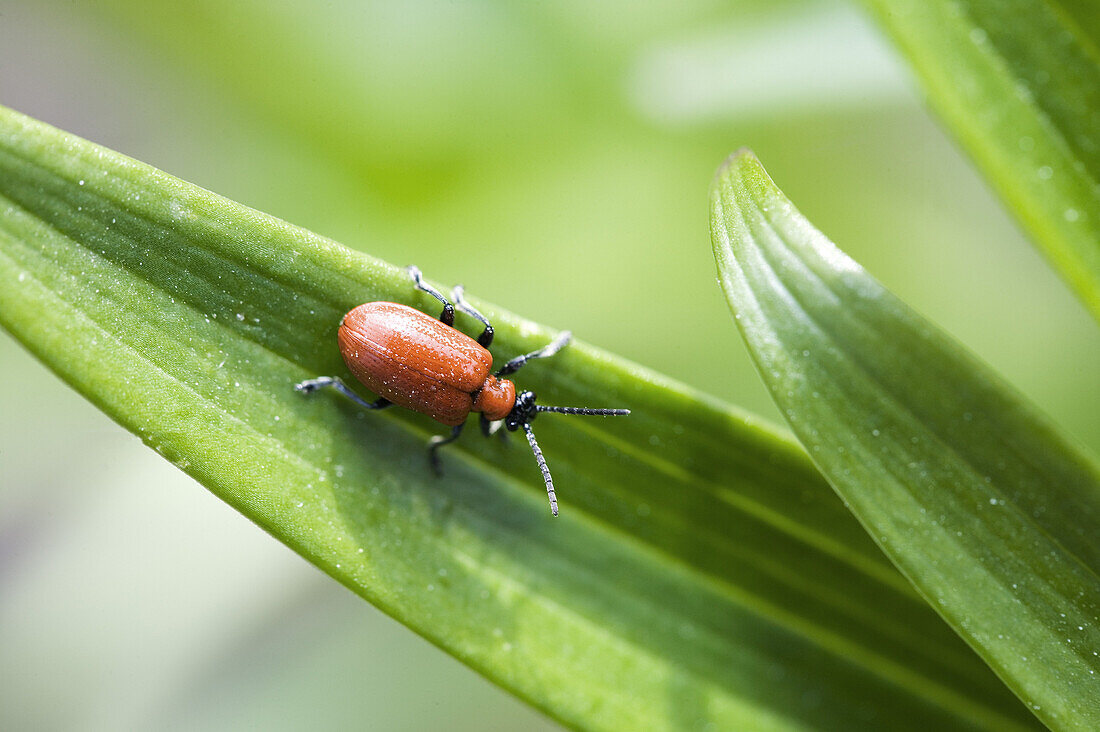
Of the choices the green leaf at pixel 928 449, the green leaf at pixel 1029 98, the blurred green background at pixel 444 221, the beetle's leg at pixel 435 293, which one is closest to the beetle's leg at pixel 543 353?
the beetle's leg at pixel 435 293

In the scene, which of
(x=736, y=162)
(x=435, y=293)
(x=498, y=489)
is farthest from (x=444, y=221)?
(x=736, y=162)

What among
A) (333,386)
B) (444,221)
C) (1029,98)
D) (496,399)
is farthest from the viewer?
(444,221)

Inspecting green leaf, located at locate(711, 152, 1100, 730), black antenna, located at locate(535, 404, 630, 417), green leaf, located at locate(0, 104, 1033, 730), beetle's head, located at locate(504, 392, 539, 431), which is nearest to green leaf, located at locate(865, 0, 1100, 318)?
green leaf, located at locate(711, 152, 1100, 730)

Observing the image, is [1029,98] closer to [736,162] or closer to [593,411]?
[736,162]

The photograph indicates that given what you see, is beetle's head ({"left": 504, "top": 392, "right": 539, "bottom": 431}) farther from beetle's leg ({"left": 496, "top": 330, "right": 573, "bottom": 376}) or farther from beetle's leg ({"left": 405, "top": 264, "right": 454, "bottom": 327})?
beetle's leg ({"left": 405, "top": 264, "right": 454, "bottom": 327})

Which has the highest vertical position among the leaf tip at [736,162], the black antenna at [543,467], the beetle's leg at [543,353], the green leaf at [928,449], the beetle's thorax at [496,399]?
the leaf tip at [736,162]

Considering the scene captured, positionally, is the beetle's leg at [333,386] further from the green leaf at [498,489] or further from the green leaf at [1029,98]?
the green leaf at [1029,98]

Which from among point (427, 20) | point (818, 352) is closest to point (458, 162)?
point (427, 20)
